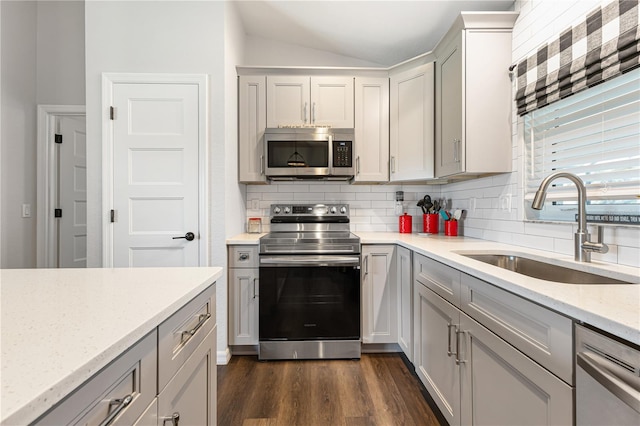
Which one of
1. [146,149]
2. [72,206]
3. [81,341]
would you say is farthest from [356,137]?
[72,206]

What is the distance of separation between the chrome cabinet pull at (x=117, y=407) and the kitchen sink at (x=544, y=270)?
1598mm

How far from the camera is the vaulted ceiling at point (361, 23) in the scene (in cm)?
234

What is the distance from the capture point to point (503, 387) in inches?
43.1

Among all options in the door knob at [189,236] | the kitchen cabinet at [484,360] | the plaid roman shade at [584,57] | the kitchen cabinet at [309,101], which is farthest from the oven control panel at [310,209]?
the plaid roman shade at [584,57]

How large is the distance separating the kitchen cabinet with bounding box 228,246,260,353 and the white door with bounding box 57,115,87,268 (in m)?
1.74

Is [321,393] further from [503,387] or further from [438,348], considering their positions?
[503,387]

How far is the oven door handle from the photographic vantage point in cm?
233

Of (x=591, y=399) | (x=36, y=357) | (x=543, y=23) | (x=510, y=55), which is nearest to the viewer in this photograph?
(x=36, y=357)

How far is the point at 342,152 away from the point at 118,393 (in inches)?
89.9

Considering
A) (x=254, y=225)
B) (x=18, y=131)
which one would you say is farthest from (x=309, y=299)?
(x=18, y=131)

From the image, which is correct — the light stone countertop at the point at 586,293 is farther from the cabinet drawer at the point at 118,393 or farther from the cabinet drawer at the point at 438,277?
the cabinet drawer at the point at 118,393

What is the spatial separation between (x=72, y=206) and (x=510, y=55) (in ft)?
12.6

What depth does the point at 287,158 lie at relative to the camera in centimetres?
264

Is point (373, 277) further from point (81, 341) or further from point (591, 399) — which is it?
point (81, 341)
